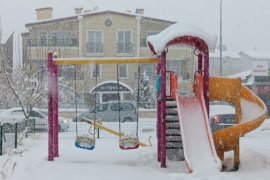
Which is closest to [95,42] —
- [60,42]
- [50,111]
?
[60,42]

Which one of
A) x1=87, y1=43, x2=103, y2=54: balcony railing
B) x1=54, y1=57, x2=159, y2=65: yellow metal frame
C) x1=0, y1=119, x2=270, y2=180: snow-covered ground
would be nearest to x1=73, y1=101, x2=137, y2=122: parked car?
x1=0, y1=119, x2=270, y2=180: snow-covered ground

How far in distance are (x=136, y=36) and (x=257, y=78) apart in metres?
10.1

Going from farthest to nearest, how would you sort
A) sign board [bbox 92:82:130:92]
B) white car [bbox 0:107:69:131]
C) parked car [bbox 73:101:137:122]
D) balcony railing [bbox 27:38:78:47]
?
sign board [bbox 92:82:130:92], balcony railing [bbox 27:38:78:47], parked car [bbox 73:101:137:122], white car [bbox 0:107:69:131]

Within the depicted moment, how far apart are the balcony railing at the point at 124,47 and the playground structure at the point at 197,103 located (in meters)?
30.8

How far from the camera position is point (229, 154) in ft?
38.7

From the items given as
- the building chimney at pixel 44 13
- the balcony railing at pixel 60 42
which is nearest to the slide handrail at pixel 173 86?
the balcony railing at pixel 60 42

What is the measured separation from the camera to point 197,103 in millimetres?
10773

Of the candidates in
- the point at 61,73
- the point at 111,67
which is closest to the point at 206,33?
the point at 61,73

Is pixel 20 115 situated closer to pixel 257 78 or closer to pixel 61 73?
pixel 61 73

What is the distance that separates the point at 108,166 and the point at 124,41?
33.1 metres

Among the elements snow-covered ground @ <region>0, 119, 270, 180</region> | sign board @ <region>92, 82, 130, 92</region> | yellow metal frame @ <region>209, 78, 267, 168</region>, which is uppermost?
yellow metal frame @ <region>209, 78, 267, 168</region>

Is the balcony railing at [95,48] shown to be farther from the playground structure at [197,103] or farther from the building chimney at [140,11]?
the playground structure at [197,103]

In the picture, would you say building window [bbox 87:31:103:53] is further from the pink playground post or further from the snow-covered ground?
the pink playground post

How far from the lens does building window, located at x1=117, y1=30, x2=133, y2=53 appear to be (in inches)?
1671
